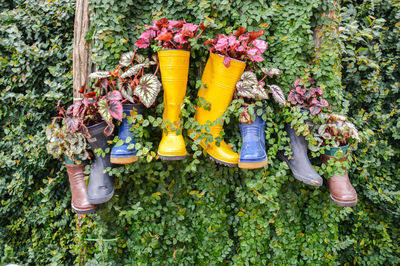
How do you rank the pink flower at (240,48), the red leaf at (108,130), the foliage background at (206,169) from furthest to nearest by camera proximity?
the foliage background at (206,169), the red leaf at (108,130), the pink flower at (240,48)

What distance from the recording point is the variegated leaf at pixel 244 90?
1.52 meters

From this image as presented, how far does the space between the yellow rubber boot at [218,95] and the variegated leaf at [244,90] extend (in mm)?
37

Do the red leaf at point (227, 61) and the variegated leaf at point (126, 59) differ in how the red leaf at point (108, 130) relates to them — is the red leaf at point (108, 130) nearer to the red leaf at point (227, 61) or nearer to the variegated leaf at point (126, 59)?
the variegated leaf at point (126, 59)

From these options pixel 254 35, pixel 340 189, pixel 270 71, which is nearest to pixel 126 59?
pixel 254 35

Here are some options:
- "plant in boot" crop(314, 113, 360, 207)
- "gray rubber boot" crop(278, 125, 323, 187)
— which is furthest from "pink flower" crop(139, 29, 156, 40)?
"plant in boot" crop(314, 113, 360, 207)

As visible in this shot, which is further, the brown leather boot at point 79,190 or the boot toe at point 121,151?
the brown leather boot at point 79,190

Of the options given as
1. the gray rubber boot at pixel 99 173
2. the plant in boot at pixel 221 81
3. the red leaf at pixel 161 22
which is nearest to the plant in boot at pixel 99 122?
the gray rubber boot at pixel 99 173

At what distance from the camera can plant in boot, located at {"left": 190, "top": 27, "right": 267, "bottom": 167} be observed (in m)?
1.49

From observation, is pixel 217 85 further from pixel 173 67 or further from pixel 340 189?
pixel 340 189

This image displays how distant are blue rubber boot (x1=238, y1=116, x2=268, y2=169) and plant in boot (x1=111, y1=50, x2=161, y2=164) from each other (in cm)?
60

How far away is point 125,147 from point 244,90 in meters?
0.79

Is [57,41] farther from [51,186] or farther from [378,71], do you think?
[378,71]

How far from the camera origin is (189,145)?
177cm

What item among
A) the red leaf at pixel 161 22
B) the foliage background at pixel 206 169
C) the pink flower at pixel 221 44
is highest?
the red leaf at pixel 161 22
